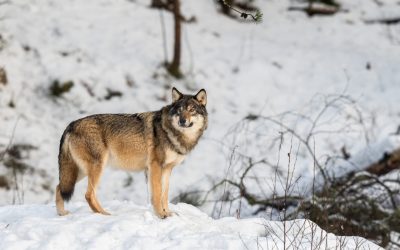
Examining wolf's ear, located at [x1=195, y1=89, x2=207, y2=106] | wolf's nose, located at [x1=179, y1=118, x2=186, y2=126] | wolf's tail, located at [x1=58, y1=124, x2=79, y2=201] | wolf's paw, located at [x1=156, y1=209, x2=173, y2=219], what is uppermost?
wolf's ear, located at [x1=195, y1=89, x2=207, y2=106]

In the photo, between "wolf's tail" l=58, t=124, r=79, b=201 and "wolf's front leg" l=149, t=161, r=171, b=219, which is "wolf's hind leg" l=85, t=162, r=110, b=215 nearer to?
"wolf's tail" l=58, t=124, r=79, b=201

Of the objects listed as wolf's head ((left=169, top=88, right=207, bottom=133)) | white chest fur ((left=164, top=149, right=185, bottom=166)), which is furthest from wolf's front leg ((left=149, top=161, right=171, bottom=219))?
wolf's head ((left=169, top=88, right=207, bottom=133))

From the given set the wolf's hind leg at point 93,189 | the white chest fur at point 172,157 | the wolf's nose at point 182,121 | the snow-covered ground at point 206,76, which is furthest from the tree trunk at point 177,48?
the wolf's hind leg at point 93,189

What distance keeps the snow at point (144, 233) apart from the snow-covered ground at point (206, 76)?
4.78 m

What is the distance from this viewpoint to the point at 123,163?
734 cm

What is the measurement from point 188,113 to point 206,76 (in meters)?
9.32

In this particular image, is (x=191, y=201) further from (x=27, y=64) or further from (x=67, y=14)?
(x=67, y=14)

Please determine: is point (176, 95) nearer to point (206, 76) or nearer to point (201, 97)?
point (201, 97)

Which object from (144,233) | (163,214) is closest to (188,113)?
(163,214)

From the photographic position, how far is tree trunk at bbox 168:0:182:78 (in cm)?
1602

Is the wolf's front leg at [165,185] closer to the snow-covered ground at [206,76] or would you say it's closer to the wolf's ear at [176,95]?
the wolf's ear at [176,95]

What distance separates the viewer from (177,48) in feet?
52.9

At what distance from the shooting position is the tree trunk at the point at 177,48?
16016mm

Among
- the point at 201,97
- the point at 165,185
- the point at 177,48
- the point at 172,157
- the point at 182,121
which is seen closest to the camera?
the point at 182,121
